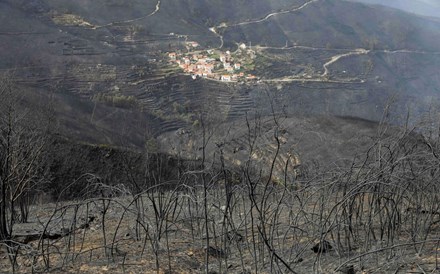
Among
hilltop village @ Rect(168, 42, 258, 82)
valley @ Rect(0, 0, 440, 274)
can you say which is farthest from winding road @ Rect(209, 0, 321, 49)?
hilltop village @ Rect(168, 42, 258, 82)

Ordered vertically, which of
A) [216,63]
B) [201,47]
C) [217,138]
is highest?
[201,47]

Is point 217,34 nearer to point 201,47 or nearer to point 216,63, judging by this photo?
point 201,47

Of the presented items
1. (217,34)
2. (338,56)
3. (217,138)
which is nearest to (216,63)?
(217,34)

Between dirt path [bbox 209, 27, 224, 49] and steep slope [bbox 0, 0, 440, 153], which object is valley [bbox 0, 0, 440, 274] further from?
dirt path [bbox 209, 27, 224, 49]

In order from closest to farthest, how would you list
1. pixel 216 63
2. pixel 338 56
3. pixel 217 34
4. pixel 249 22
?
1. pixel 216 63
2. pixel 338 56
3. pixel 217 34
4. pixel 249 22

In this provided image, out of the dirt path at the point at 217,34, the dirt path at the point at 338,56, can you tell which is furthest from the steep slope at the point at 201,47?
the dirt path at the point at 217,34

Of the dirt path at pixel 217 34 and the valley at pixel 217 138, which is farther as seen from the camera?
the dirt path at pixel 217 34

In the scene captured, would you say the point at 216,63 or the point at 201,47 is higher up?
the point at 201,47

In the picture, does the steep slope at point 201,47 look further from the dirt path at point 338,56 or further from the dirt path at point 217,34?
the dirt path at point 217,34

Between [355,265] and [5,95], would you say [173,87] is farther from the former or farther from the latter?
[355,265]
